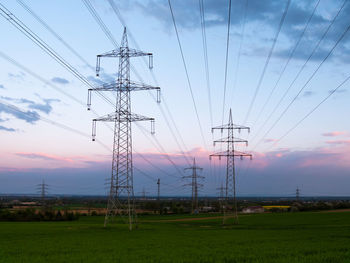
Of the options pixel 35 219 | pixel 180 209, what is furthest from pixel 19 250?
pixel 180 209

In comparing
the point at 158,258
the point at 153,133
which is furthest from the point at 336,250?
the point at 153,133

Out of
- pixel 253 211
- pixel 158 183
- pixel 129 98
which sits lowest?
pixel 253 211

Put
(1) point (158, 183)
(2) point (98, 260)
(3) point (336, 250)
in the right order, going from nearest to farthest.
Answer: (2) point (98, 260) → (3) point (336, 250) → (1) point (158, 183)

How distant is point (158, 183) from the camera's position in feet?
433

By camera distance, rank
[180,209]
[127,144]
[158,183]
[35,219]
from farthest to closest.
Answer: [180,209] → [158,183] → [35,219] → [127,144]

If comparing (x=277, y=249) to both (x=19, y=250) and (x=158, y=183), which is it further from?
(x=158, y=183)

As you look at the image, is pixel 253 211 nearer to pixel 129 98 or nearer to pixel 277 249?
pixel 129 98

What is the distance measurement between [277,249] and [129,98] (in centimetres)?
2675

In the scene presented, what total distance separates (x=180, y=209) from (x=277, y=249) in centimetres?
11759

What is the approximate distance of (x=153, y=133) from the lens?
46438 mm

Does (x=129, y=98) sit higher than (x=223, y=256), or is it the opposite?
(x=129, y=98)

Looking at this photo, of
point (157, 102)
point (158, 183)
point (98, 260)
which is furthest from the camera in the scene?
point (158, 183)

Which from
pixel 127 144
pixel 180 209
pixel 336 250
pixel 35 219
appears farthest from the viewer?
pixel 180 209

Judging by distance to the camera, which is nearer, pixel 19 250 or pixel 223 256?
pixel 223 256
